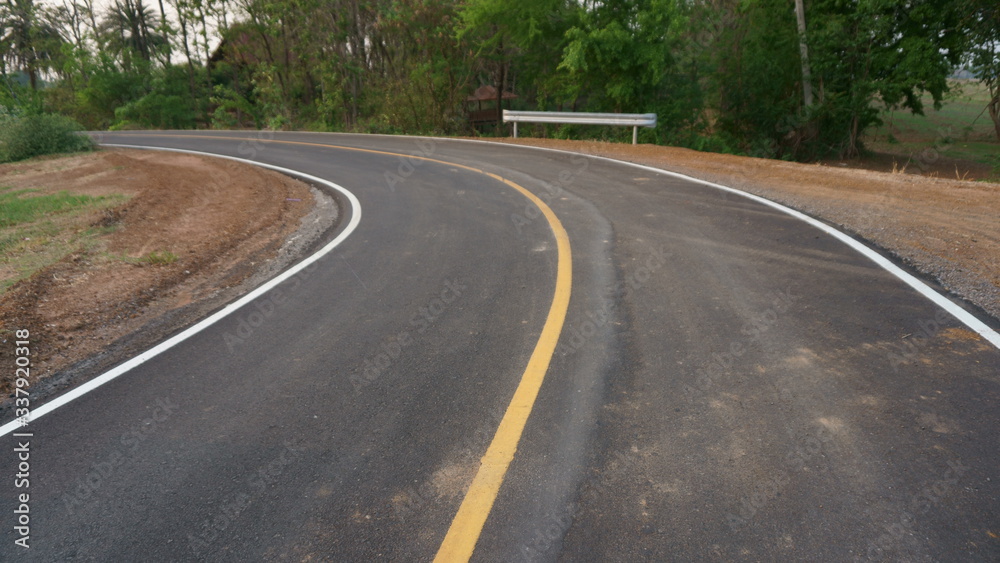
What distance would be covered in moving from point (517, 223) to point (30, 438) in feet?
19.8

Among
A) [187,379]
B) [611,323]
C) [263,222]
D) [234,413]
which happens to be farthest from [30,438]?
[263,222]

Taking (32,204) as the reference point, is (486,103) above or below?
above

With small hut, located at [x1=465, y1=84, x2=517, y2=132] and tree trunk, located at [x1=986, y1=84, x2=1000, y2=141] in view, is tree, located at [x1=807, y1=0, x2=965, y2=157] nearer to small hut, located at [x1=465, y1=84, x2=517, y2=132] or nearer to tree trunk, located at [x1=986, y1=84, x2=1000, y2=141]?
tree trunk, located at [x1=986, y1=84, x2=1000, y2=141]

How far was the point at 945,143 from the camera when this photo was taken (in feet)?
86.5

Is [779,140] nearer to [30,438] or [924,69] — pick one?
[924,69]

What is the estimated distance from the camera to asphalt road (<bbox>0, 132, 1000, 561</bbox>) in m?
2.75

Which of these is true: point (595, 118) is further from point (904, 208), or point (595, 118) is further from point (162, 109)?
point (162, 109)

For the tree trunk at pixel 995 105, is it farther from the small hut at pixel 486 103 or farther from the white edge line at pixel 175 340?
the white edge line at pixel 175 340

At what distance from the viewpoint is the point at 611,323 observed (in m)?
4.89

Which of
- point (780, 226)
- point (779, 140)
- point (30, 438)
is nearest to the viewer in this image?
point (30, 438)

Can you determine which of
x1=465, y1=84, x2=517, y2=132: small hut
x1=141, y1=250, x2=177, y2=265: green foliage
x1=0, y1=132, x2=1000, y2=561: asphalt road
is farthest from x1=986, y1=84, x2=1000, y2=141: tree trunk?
x1=141, y1=250, x2=177, y2=265: green foliage

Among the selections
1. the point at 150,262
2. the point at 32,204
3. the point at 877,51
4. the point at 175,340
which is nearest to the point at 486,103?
the point at 877,51

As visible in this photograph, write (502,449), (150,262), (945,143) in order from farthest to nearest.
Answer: (945,143)
(150,262)
(502,449)

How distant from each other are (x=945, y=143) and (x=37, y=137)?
3606 centimetres
